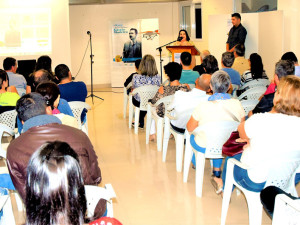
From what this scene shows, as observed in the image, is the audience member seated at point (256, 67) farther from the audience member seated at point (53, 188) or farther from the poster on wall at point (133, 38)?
the poster on wall at point (133, 38)

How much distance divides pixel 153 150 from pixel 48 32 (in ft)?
18.8

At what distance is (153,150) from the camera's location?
20.7 feet

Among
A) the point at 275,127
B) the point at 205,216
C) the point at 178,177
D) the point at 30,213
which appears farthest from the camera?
the point at 178,177

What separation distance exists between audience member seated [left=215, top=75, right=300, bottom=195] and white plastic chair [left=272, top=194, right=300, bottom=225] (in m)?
0.50

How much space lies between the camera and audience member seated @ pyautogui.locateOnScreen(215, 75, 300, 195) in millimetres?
3145

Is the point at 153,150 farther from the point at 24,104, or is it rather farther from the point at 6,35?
the point at 6,35

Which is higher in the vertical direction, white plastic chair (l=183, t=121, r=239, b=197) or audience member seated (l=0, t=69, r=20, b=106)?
audience member seated (l=0, t=69, r=20, b=106)

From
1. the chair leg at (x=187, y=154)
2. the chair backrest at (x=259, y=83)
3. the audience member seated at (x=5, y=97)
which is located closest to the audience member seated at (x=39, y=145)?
the chair leg at (x=187, y=154)

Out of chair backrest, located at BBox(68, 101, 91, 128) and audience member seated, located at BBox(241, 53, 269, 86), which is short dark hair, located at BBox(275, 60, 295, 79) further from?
chair backrest, located at BBox(68, 101, 91, 128)

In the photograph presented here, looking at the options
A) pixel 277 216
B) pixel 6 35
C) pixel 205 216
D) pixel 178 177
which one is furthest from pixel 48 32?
pixel 277 216

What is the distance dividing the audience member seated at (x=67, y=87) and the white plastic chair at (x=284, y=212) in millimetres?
3627

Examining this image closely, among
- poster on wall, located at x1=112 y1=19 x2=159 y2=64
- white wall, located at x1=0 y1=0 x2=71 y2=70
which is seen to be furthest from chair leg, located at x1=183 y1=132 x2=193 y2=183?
poster on wall, located at x1=112 y1=19 x2=159 y2=64

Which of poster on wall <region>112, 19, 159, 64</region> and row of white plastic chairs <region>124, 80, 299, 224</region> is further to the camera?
poster on wall <region>112, 19, 159, 64</region>

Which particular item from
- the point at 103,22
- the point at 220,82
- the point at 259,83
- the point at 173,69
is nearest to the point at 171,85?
the point at 173,69
